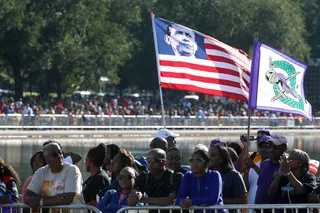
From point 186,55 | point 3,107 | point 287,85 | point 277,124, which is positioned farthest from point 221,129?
point 287,85

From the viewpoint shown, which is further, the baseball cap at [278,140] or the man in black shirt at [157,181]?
the baseball cap at [278,140]

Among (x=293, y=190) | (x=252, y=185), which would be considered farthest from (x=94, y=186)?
(x=293, y=190)

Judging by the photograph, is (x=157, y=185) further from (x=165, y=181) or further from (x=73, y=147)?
(x=73, y=147)

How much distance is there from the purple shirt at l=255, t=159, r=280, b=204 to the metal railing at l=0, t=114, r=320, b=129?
1610 inches

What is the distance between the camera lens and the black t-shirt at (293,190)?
37.0 feet

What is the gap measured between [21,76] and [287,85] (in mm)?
61329

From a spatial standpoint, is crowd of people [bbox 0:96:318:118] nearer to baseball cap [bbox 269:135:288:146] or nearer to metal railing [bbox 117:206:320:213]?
baseball cap [bbox 269:135:288:146]

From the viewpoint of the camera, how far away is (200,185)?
35.4 ft

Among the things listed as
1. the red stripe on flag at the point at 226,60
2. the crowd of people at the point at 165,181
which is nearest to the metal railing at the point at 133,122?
the red stripe on flag at the point at 226,60

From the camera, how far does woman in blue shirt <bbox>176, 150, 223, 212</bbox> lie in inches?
422

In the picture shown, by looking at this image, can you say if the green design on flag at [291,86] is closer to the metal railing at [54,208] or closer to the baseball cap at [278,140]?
the baseball cap at [278,140]

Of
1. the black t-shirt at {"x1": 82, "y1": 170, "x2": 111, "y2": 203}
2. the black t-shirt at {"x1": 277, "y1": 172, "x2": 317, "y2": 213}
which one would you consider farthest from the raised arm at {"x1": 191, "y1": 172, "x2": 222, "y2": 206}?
the black t-shirt at {"x1": 82, "y1": 170, "x2": 111, "y2": 203}

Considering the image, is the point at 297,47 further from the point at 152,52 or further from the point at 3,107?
the point at 3,107

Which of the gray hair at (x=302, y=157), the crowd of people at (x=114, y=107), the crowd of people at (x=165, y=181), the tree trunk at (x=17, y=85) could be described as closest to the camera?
the crowd of people at (x=165, y=181)
